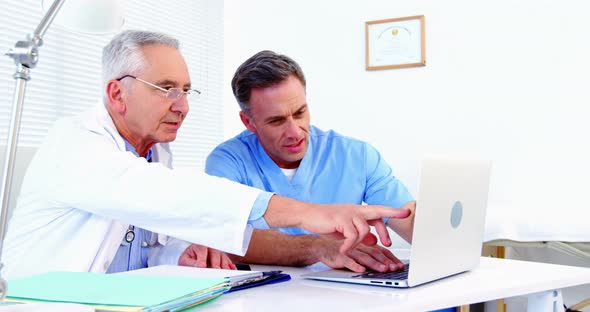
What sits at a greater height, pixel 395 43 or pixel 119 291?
pixel 395 43

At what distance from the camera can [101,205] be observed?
3.65ft

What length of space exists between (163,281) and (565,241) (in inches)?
72.6

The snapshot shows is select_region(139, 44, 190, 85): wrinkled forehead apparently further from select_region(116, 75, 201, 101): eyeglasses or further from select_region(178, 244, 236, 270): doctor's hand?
select_region(178, 244, 236, 270): doctor's hand

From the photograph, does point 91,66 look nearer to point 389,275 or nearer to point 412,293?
point 389,275

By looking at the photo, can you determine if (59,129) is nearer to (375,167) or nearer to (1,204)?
(1,204)

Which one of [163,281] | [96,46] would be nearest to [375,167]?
[163,281]

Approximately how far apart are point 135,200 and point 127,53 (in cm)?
55

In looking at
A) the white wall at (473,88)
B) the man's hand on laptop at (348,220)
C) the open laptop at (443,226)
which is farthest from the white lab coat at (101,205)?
the white wall at (473,88)

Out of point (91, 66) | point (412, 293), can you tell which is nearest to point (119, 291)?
point (412, 293)

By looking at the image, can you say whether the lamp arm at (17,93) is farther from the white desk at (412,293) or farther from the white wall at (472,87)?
the white wall at (472,87)

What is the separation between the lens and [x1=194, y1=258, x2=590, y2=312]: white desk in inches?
33.1

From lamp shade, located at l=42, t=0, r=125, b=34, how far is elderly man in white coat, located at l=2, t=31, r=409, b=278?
229 millimetres

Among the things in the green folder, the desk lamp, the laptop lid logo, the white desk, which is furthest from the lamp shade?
the laptop lid logo

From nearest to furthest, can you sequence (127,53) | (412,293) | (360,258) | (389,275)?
(412,293) < (389,275) < (360,258) < (127,53)
